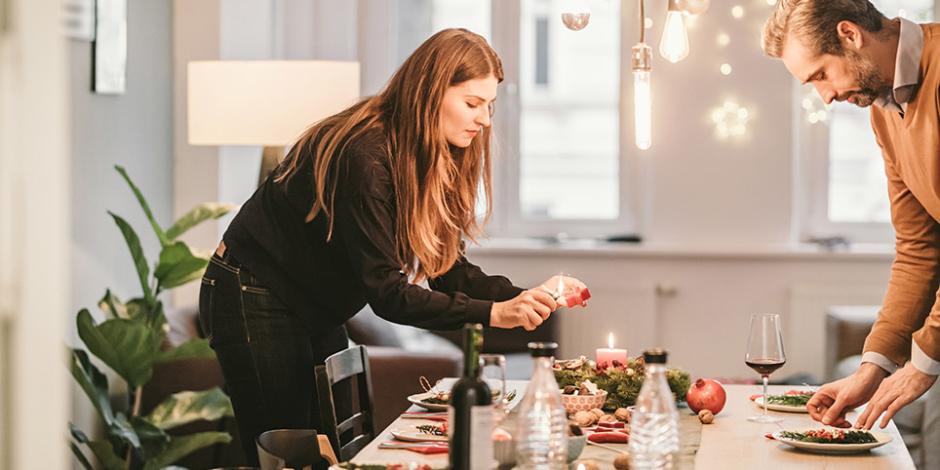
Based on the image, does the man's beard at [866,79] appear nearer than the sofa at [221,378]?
Yes

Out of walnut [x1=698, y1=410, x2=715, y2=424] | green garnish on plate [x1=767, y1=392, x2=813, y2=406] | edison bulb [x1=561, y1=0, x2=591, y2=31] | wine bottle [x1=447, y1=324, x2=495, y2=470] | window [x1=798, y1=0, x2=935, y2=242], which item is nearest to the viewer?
wine bottle [x1=447, y1=324, x2=495, y2=470]

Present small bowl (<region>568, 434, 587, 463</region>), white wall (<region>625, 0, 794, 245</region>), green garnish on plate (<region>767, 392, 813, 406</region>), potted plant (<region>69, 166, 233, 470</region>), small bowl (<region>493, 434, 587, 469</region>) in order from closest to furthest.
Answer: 1. small bowl (<region>493, 434, 587, 469</region>)
2. small bowl (<region>568, 434, 587, 463</region>)
3. green garnish on plate (<region>767, 392, 813, 406</region>)
4. potted plant (<region>69, 166, 233, 470</region>)
5. white wall (<region>625, 0, 794, 245</region>)

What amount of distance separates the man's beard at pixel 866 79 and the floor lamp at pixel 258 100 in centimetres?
216

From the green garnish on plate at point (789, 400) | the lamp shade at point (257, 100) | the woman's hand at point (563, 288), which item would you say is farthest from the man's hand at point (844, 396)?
the lamp shade at point (257, 100)

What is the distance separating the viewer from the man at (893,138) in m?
2.29

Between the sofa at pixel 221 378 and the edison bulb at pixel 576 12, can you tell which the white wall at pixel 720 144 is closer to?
the sofa at pixel 221 378

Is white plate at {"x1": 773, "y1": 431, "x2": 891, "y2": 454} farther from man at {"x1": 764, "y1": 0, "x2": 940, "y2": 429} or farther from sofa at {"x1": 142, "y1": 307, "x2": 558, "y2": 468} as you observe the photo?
sofa at {"x1": 142, "y1": 307, "x2": 558, "y2": 468}

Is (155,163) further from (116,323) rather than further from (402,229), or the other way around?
(402,229)

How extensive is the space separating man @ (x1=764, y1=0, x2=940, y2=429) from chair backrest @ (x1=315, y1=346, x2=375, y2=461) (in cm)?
92

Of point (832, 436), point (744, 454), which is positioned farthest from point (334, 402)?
point (832, 436)

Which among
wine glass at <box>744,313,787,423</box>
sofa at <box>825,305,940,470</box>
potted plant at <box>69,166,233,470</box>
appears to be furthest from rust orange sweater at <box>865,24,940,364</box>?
potted plant at <box>69,166,233,470</box>

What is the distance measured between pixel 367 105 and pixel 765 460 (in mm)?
1078

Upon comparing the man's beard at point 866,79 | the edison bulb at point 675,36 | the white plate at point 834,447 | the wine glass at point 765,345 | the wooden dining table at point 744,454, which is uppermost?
the edison bulb at point 675,36

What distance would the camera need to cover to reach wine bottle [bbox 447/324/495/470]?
1.56 m
